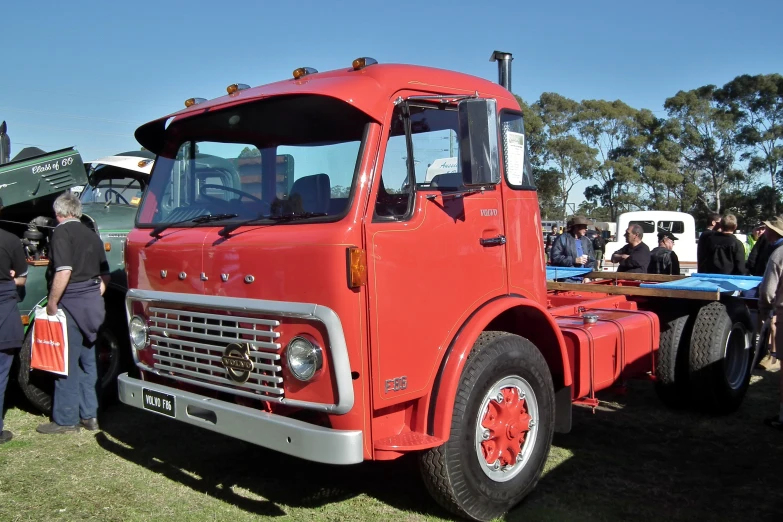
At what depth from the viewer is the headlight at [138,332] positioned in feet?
13.7

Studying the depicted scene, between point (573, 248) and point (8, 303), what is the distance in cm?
637

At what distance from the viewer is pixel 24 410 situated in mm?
6305

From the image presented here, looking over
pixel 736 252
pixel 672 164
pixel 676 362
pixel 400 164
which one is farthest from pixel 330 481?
pixel 672 164

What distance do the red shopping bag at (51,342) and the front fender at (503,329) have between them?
3.32 meters

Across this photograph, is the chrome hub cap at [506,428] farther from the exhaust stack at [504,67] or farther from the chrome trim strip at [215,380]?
the exhaust stack at [504,67]

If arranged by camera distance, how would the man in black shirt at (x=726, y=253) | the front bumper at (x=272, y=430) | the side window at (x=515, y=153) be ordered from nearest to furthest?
the front bumper at (x=272, y=430), the side window at (x=515, y=153), the man in black shirt at (x=726, y=253)

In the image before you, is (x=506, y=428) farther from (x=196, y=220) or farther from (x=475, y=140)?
(x=196, y=220)

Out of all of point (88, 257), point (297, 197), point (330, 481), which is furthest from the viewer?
point (88, 257)

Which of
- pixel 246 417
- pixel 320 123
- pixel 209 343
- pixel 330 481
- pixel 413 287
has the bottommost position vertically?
pixel 330 481

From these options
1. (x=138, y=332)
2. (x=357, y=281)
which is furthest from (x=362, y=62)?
(x=138, y=332)

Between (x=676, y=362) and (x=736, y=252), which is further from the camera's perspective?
(x=736, y=252)

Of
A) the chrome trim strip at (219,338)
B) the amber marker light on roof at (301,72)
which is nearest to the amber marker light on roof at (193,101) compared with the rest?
the amber marker light on roof at (301,72)

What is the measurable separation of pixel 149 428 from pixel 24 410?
1482 mm

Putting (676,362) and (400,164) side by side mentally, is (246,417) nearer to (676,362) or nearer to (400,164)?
(400,164)
